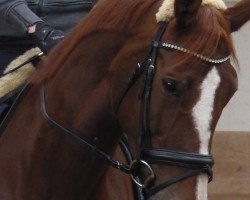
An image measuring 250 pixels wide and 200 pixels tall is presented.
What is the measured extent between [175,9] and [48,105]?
0.71m

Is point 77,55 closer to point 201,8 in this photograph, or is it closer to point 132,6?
point 132,6

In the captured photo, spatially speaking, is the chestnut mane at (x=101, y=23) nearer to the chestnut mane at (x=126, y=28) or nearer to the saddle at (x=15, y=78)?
the chestnut mane at (x=126, y=28)

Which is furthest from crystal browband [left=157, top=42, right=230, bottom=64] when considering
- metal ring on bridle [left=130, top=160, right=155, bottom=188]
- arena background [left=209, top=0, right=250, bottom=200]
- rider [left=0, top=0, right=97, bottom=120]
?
arena background [left=209, top=0, right=250, bottom=200]

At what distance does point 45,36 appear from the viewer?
3240mm

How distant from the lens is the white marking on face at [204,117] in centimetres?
260

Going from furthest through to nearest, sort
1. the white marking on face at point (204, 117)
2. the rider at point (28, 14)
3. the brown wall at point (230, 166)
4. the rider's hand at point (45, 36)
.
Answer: the brown wall at point (230, 166)
the rider at point (28, 14)
the rider's hand at point (45, 36)
the white marking on face at point (204, 117)

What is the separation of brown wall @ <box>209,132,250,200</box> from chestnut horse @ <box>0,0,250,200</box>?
2.88 metres

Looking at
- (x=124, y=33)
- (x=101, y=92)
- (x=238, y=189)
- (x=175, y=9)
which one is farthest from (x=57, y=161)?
(x=238, y=189)

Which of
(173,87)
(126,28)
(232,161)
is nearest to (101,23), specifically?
(126,28)

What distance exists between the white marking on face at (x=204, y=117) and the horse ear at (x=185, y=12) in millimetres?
223

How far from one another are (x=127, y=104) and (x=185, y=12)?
391 millimetres

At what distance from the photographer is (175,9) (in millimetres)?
2695

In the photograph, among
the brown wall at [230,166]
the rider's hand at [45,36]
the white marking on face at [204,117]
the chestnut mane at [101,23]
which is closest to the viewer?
the white marking on face at [204,117]

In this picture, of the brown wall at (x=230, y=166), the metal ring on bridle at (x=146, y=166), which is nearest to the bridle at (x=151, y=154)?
the metal ring on bridle at (x=146, y=166)
